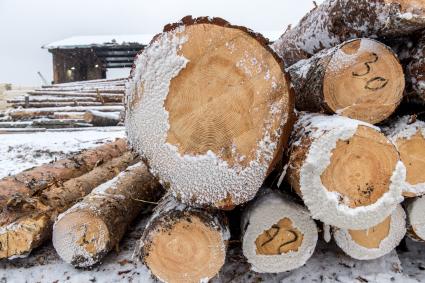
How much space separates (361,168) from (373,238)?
32.5 inches

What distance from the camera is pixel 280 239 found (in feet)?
7.11

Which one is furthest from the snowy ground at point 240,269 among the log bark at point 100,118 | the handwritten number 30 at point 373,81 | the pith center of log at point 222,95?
the log bark at point 100,118

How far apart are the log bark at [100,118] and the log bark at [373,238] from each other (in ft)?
28.2

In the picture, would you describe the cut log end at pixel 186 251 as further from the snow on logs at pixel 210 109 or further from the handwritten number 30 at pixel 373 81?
the handwritten number 30 at pixel 373 81

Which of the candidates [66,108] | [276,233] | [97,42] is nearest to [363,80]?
[276,233]

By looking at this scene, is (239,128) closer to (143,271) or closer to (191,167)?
(191,167)

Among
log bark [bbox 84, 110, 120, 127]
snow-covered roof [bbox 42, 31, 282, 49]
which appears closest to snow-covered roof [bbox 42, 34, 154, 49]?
snow-covered roof [bbox 42, 31, 282, 49]

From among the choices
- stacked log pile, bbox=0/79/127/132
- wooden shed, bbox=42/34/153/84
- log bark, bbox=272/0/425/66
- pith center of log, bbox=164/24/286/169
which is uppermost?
log bark, bbox=272/0/425/66

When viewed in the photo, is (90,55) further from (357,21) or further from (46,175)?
(357,21)

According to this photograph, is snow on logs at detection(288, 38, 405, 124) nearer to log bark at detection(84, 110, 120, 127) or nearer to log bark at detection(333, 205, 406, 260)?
log bark at detection(333, 205, 406, 260)

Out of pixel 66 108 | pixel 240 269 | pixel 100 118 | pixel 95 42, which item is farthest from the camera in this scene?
pixel 95 42

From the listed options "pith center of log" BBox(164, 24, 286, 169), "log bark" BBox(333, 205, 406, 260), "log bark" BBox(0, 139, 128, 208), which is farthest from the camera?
"log bark" BBox(0, 139, 128, 208)

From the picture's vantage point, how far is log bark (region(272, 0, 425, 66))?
2031 millimetres

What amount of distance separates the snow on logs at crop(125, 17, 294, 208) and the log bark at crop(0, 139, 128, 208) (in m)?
1.42
